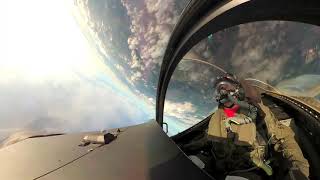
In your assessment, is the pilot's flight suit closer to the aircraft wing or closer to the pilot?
the pilot

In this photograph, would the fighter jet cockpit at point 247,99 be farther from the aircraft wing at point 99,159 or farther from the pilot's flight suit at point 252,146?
the aircraft wing at point 99,159

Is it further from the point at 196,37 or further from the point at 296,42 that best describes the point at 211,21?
the point at 296,42

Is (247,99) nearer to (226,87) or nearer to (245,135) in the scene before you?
(226,87)

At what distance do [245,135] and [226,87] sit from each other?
461 mm

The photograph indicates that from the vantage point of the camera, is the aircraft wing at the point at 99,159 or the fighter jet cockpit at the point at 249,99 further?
the fighter jet cockpit at the point at 249,99

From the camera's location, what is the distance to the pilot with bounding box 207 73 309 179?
252 centimetres

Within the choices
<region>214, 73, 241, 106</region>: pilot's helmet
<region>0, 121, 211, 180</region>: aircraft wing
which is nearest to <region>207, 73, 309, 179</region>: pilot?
<region>214, 73, 241, 106</region>: pilot's helmet

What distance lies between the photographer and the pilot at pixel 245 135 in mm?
2520

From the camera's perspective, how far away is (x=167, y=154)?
1989 mm

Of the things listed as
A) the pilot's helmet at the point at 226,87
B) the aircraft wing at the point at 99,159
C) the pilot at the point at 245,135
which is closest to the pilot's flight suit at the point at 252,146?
the pilot at the point at 245,135

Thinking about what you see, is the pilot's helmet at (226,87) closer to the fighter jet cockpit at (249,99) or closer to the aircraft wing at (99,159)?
the fighter jet cockpit at (249,99)

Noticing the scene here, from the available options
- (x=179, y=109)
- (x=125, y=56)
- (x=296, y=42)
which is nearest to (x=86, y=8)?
(x=125, y=56)

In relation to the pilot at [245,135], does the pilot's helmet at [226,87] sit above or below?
above

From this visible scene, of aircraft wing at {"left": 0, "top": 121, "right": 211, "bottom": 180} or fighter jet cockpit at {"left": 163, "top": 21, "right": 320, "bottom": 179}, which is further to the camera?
fighter jet cockpit at {"left": 163, "top": 21, "right": 320, "bottom": 179}
